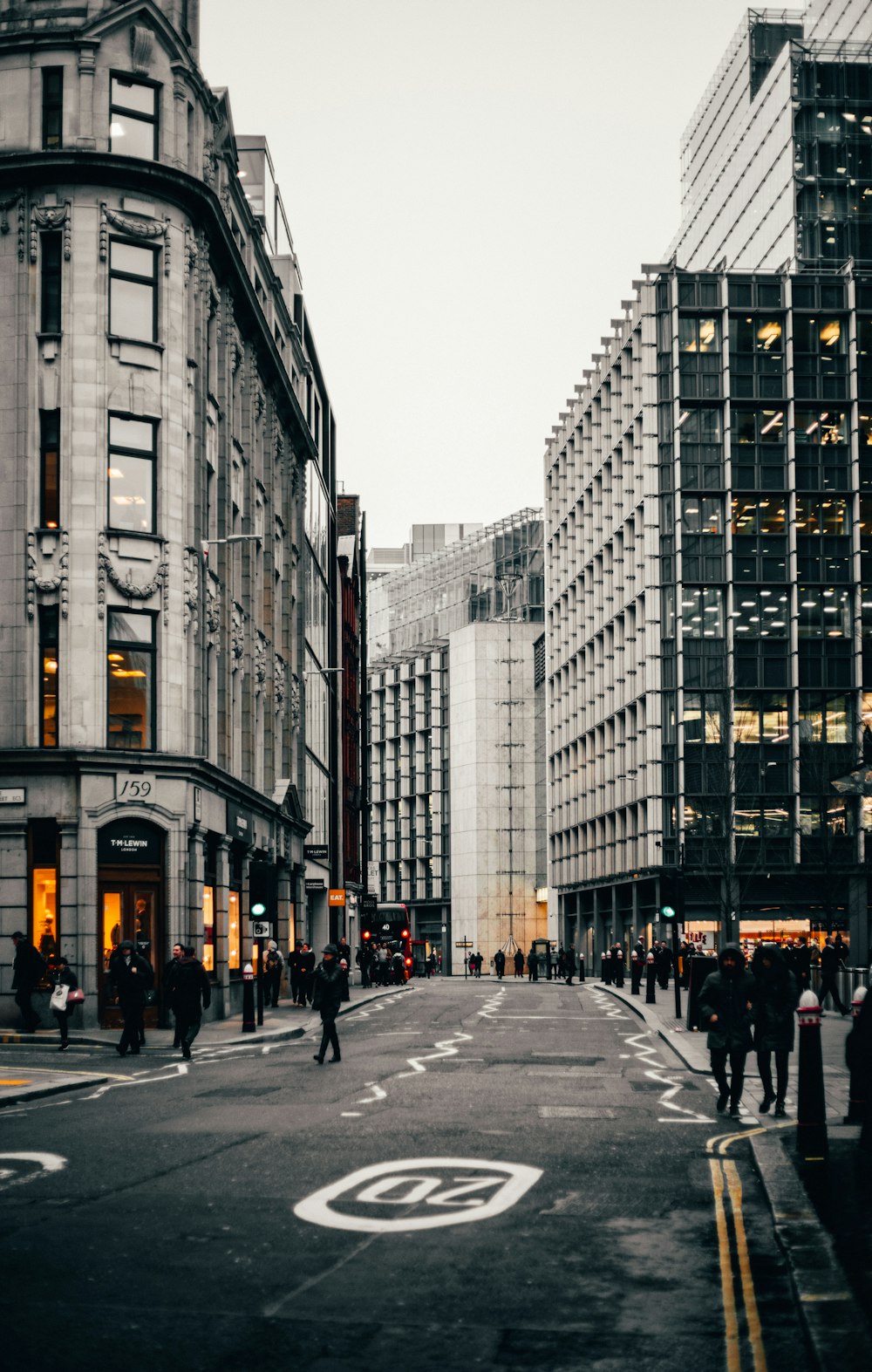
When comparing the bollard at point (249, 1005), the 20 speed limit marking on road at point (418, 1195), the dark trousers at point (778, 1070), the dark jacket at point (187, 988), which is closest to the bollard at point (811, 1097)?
the 20 speed limit marking on road at point (418, 1195)

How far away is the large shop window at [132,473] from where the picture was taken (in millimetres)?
32938

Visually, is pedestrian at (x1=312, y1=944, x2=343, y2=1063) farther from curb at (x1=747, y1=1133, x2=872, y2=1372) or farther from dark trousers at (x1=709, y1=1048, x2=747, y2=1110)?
curb at (x1=747, y1=1133, x2=872, y2=1372)

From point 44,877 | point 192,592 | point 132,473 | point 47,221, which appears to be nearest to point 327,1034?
point 44,877

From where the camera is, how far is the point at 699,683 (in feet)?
245

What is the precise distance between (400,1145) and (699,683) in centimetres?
6278

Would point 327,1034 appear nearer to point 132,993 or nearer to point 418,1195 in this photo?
point 132,993

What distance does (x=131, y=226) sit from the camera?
33438 mm

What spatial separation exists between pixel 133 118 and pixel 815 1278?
31378mm

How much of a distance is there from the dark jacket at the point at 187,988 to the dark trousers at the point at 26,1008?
16.5ft

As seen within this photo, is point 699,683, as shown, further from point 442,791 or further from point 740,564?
point 442,791

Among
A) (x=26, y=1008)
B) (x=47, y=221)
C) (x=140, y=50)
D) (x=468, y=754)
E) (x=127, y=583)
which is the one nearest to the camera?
(x=26, y=1008)

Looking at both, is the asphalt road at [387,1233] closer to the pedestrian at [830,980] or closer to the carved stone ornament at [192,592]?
the pedestrian at [830,980]

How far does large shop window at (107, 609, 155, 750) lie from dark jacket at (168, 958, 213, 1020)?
8.45 meters

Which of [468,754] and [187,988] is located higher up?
[468,754]
